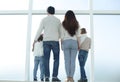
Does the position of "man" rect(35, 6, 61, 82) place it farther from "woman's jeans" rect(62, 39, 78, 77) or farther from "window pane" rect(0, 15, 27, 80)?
"window pane" rect(0, 15, 27, 80)

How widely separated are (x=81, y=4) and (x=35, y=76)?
2.05m

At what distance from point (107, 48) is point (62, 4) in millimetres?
1438

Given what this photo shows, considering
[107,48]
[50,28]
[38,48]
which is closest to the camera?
[50,28]

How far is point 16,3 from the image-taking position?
263 inches

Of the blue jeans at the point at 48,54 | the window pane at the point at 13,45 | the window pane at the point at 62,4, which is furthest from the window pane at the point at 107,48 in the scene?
the window pane at the point at 13,45

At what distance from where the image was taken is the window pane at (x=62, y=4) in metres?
6.58

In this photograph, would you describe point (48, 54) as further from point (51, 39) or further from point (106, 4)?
point (106, 4)

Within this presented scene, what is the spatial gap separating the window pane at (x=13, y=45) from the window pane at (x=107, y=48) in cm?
A: 164

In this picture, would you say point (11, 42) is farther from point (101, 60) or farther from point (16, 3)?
point (101, 60)

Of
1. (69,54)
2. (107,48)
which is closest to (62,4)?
(107,48)

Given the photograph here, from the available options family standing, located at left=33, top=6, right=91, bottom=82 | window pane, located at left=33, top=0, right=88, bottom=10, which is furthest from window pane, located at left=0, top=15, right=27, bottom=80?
family standing, located at left=33, top=6, right=91, bottom=82

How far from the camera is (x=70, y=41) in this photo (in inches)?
196

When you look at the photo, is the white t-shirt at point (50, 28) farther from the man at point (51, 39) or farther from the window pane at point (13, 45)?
the window pane at point (13, 45)

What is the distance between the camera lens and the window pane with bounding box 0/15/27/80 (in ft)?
20.6
